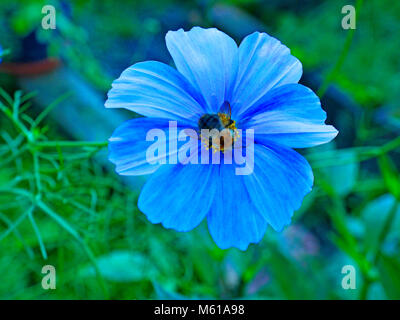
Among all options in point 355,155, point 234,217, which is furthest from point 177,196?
point 355,155

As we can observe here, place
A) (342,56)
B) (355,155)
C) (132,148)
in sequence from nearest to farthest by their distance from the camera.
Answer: (132,148), (342,56), (355,155)

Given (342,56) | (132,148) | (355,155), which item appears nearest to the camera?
(132,148)

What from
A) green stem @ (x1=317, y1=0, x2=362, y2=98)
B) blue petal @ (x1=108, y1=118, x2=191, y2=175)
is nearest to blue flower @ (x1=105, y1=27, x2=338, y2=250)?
blue petal @ (x1=108, y1=118, x2=191, y2=175)

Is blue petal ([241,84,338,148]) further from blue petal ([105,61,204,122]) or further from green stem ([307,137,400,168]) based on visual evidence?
green stem ([307,137,400,168])

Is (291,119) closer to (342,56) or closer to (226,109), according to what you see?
(226,109)

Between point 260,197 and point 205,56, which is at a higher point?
point 205,56

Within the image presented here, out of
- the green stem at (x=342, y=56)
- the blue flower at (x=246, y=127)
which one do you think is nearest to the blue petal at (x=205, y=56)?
the blue flower at (x=246, y=127)

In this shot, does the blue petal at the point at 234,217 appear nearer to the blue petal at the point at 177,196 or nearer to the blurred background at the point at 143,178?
the blue petal at the point at 177,196
